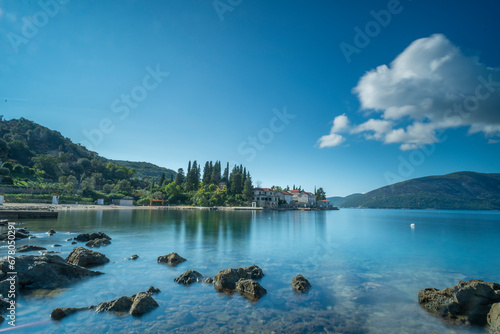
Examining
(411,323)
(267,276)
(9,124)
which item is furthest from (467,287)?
(9,124)

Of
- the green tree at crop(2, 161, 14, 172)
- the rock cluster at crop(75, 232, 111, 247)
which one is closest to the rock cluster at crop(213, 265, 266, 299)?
the rock cluster at crop(75, 232, 111, 247)

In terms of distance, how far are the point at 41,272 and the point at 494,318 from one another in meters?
15.3

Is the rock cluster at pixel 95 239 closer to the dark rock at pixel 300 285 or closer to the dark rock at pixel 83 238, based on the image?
the dark rock at pixel 83 238

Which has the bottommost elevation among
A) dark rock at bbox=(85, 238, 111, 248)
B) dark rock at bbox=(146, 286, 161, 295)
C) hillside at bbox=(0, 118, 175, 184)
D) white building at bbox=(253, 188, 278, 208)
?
dark rock at bbox=(146, 286, 161, 295)

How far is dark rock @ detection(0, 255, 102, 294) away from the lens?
883 cm

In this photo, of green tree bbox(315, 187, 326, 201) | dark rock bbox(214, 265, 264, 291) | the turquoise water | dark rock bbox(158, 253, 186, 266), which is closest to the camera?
the turquoise water

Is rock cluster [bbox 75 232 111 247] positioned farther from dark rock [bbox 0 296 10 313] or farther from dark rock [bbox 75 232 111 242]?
dark rock [bbox 0 296 10 313]

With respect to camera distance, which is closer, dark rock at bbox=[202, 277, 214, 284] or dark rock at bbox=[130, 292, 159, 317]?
dark rock at bbox=[130, 292, 159, 317]

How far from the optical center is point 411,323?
7.48 metres

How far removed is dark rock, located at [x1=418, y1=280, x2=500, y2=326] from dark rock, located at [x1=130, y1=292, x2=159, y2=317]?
947 centimetres

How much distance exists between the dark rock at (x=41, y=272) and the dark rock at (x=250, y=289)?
6957mm

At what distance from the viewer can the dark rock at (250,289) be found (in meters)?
9.07

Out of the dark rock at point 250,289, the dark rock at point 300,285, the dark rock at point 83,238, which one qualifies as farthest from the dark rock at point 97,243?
the dark rock at point 300,285

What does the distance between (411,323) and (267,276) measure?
601cm
